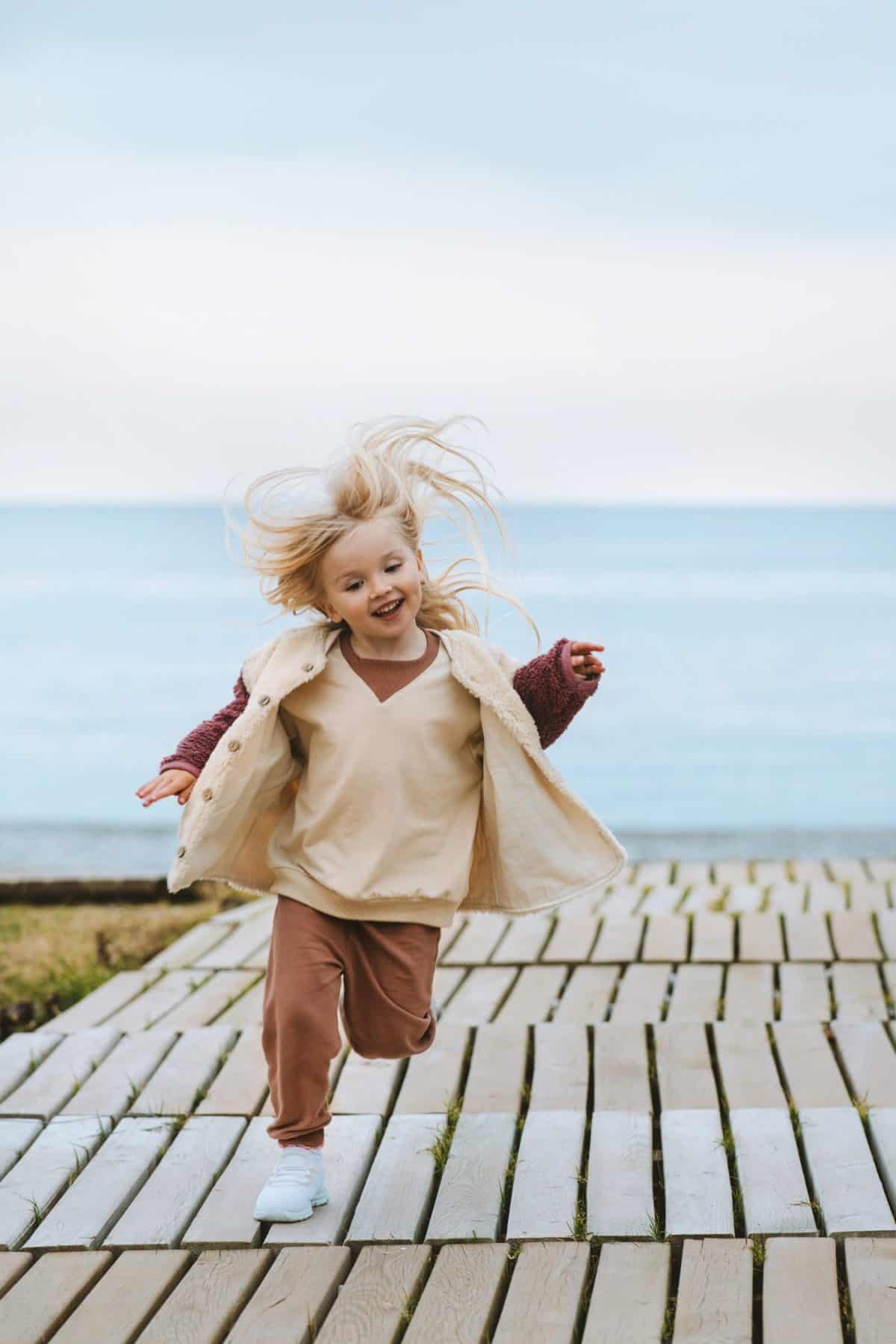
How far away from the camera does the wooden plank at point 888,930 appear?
5.04 metres

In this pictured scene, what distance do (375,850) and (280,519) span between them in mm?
696

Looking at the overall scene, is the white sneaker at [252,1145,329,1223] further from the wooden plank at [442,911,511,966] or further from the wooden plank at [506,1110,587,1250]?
the wooden plank at [442,911,511,966]

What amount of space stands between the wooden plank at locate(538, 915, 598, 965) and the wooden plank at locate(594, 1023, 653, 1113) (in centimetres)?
89

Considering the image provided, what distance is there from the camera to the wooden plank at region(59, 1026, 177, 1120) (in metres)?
3.79

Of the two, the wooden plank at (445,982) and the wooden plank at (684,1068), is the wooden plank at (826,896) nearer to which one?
the wooden plank at (445,982)

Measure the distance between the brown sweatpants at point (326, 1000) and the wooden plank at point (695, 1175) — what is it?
563mm

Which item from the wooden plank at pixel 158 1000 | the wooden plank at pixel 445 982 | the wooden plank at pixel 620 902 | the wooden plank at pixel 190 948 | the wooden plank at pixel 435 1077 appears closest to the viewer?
the wooden plank at pixel 435 1077

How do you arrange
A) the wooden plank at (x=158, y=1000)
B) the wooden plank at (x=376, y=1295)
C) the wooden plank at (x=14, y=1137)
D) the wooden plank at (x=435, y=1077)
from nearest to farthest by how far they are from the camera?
the wooden plank at (x=376, y=1295) < the wooden plank at (x=14, y=1137) < the wooden plank at (x=435, y=1077) < the wooden plank at (x=158, y=1000)

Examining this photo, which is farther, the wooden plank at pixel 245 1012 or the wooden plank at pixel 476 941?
the wooden plank at pixel 476 941

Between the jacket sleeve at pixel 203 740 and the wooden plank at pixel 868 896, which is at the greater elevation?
the jacket sleeve at pixel 203 740

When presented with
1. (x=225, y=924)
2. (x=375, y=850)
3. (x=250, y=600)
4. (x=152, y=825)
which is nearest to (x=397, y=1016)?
(x=375, y=850)

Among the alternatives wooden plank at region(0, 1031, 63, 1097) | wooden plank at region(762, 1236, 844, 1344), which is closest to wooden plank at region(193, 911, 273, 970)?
wooden plank at region(0, 1031, 63, 1097)

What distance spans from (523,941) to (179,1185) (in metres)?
2.15

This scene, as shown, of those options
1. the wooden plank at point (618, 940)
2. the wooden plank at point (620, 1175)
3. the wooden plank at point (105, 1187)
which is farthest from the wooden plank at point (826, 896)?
the wooden plank at point (105, 1187)
